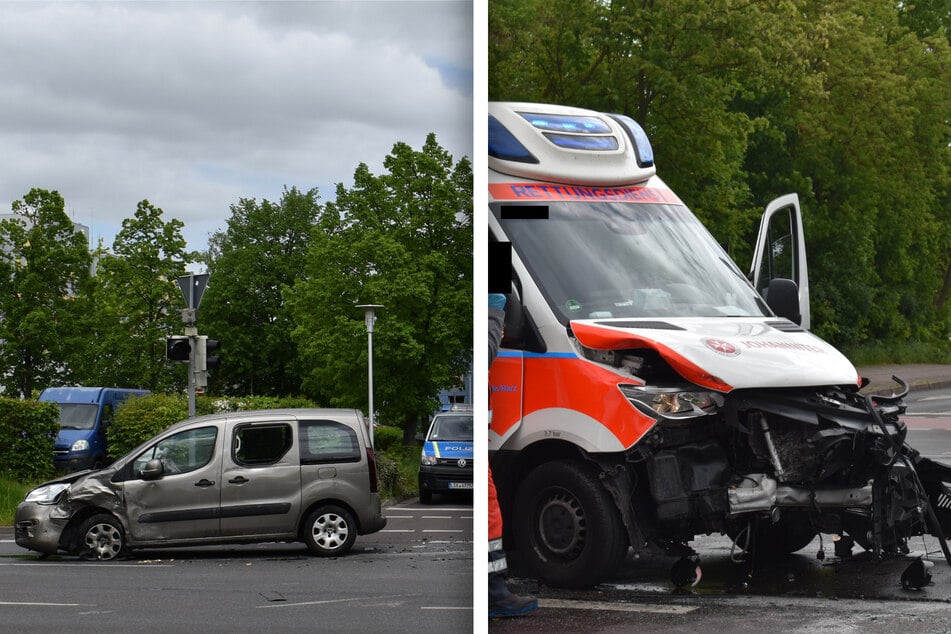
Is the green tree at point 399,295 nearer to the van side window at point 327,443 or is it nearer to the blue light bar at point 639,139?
the van side window at point 327,443

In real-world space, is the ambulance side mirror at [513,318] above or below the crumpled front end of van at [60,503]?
above

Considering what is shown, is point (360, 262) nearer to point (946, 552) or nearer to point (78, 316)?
point (78, 316)

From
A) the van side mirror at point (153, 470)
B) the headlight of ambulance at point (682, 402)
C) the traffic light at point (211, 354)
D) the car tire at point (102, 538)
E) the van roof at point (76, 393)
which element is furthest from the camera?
the car tire at point (102, 538)

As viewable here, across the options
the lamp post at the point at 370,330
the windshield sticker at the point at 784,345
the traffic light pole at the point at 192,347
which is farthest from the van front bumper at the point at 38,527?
the windshield sticker at the point at 784,345

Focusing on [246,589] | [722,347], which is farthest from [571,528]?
[246,589]

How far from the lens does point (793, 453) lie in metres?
3.33

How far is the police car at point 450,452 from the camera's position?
3.59 meters

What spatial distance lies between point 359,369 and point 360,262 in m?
0.43

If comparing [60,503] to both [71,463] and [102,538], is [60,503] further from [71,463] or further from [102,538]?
[102,538]

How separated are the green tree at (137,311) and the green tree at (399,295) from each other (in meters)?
0.70

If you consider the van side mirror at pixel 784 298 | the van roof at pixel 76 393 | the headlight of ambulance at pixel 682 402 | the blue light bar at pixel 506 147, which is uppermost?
the blue light bar at pixel 506 147

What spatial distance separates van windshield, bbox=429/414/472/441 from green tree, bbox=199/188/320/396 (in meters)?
0.73

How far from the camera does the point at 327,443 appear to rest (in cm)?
517

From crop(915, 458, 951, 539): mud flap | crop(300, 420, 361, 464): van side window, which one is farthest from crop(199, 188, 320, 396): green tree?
crop(915, 458, 951, 539): mud flap
